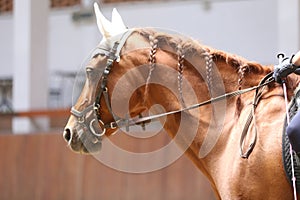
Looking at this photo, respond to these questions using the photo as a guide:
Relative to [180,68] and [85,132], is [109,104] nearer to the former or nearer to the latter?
[85,132]

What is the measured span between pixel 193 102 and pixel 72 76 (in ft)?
30.3

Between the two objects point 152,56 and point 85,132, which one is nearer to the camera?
point 152,56

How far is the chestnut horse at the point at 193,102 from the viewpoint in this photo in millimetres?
3398

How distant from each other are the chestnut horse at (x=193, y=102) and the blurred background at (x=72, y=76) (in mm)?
1744

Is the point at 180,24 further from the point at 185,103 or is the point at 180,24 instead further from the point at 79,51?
the point at 185,103

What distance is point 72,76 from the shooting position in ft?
42.0

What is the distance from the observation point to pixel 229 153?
3.51 meters

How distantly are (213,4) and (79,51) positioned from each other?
2614 millimetres

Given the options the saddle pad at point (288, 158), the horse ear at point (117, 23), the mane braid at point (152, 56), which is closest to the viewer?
the saddle pad at point (288, 158)

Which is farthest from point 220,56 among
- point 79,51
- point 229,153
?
point 79,51

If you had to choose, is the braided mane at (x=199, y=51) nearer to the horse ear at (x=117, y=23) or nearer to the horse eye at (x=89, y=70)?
the horse ear at (x=117, y=23)

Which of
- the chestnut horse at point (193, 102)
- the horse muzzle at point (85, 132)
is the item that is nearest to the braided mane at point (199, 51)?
the chestnut horse at point (193, 102)

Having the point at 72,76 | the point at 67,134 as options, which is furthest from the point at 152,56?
the point at 72,76

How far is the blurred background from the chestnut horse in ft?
5.72
